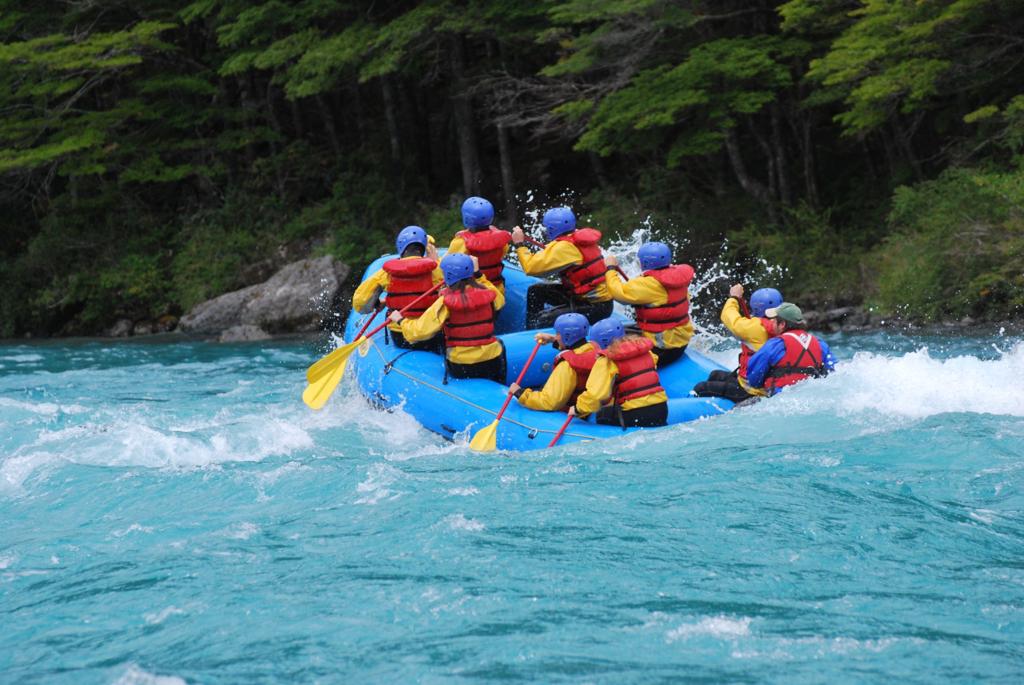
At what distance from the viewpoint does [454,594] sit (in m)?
4.95

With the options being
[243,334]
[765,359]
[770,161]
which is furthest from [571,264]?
[243,334]

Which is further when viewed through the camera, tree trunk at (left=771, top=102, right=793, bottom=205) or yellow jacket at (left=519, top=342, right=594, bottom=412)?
tree trunk at (left=771, top=102, right=793, bottom=205)

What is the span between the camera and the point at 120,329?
760 inches

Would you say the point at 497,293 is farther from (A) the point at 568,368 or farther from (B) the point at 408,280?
(A) the point at 568,368

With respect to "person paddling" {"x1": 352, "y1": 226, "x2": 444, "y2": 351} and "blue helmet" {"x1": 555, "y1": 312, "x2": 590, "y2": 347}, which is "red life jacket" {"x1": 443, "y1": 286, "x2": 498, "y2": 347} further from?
"blue helmet" {"x1": 555, "y1": 312, "x2": 590, "y2": 347}

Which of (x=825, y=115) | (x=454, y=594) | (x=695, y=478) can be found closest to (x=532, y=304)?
(x=695, y=478)

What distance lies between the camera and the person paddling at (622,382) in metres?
7.67

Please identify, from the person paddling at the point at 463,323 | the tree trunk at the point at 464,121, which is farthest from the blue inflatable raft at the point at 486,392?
the tree trunk at the point at 464,121

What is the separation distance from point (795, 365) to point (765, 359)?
0.20 m

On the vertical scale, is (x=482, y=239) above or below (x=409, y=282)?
above

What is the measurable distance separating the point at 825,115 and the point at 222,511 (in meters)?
13.1

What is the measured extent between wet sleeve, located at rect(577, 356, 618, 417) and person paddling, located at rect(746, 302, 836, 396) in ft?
3.52

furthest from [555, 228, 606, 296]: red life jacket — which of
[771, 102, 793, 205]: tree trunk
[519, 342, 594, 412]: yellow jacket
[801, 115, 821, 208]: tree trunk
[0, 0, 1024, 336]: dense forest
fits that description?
[801, 115, 821, 208]: tree trunk

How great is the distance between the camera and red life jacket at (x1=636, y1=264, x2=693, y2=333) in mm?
8766
